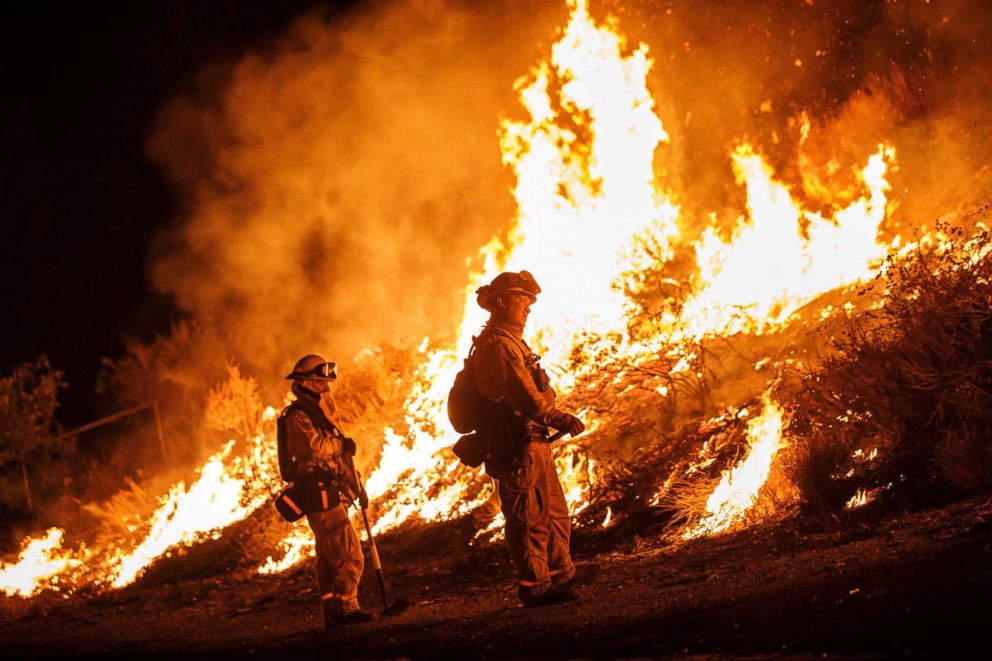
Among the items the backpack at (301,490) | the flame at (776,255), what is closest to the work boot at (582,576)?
the backpack at (301,490)

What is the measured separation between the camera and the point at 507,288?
631 centimetres

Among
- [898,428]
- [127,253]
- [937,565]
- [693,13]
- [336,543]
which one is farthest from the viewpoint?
[127,253]

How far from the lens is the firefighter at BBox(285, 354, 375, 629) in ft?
22.4

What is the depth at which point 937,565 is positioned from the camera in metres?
4.68

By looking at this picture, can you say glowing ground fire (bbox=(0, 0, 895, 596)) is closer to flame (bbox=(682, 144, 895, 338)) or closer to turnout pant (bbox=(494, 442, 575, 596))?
flame (bbox=(682, 144, 895, 338))

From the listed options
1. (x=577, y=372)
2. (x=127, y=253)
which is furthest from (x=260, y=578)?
(x=127, y=253)

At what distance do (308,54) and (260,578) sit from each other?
7806 mm

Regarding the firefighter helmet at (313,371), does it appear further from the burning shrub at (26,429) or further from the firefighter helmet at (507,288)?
the burning shrub at (26,429)

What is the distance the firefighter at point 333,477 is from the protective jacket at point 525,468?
139 cm

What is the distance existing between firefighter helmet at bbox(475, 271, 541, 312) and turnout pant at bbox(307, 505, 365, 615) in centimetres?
183

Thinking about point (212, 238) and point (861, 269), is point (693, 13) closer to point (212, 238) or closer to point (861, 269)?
point (861, 269)

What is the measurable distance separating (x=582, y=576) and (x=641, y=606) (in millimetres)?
898

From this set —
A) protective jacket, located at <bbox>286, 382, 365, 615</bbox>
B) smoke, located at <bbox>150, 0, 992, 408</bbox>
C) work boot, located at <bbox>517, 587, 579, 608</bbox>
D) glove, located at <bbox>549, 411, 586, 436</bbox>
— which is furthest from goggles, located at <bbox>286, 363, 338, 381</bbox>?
smoke, located at <bbox>150, 0, 992, 408</bbox>

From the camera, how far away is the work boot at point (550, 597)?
595 centimetres
